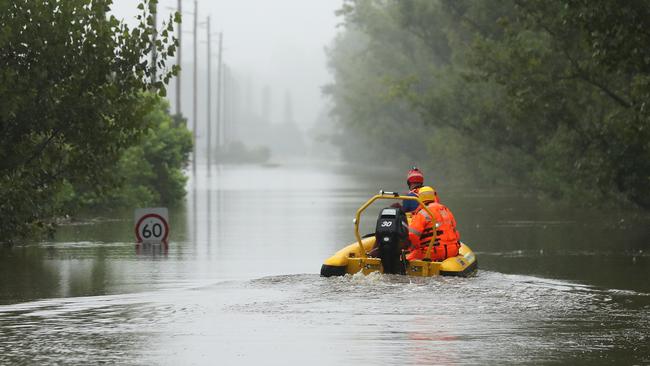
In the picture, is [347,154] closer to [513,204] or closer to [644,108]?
[513,204]

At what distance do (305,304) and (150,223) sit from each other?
10796mm

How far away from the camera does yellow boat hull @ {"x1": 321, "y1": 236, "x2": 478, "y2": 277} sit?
728 inches

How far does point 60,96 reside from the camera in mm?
22562

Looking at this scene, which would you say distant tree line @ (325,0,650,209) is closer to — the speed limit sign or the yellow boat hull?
the yellow boat hull

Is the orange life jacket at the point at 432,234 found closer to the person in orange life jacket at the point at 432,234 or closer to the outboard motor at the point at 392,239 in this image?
the person in orange life jacket at the point at 432,234

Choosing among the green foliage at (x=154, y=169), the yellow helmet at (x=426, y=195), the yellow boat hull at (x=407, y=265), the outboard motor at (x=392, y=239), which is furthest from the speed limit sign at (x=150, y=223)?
the green foliage at (x=154, y=169)

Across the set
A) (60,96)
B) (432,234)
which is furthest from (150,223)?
(432,234)

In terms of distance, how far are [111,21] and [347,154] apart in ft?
390

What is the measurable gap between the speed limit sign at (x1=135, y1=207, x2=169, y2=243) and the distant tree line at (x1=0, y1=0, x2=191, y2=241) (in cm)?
269

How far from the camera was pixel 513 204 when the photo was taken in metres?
46.1

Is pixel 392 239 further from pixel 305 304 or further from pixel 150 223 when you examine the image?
pixel 150 223

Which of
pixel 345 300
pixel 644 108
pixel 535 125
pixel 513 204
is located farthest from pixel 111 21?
pixel 513 204

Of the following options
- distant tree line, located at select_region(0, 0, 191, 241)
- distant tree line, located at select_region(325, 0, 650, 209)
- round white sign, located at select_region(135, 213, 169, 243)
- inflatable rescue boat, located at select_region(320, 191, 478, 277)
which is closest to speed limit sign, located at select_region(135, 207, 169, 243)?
round white sign, located at select_region(135, 213, 169, 243)

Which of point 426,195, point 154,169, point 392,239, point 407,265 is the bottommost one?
point 407,265
